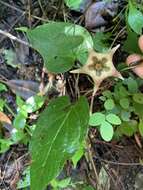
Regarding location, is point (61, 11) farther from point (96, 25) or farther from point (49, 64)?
point (49, 64)

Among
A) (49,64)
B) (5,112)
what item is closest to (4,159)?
(5,112)

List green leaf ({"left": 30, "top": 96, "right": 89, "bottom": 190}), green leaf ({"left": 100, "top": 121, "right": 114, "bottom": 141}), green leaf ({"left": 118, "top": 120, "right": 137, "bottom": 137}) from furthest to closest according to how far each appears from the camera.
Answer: green leaf ({"left": 118, "top": 120, "right": 137, "bottom": 137}) → green leaf ({"left": 100, "top": 121, "right": 114, "bottom": 141}) → green leaf ({"left": 30, "top": 96, "right": 89, "bottom": 190})

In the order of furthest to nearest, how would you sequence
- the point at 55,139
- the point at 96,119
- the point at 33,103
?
the point at 33,103
the point at 96,119
the point at 55,139

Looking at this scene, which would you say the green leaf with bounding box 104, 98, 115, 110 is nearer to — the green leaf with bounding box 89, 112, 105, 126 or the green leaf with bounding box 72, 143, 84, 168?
the green leaf with bounding box 89, 112, 105, 126

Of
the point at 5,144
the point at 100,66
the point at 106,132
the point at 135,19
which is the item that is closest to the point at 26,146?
the point at 5,144

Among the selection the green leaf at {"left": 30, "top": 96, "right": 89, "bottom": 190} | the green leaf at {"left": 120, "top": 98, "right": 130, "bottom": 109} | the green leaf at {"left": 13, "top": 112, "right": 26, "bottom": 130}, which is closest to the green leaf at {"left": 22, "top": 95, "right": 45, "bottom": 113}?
the green leaf at {"left": 13, "top": 112, "right": 26, "bottom": 130}

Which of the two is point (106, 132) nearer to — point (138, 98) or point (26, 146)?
point (138, 98)
